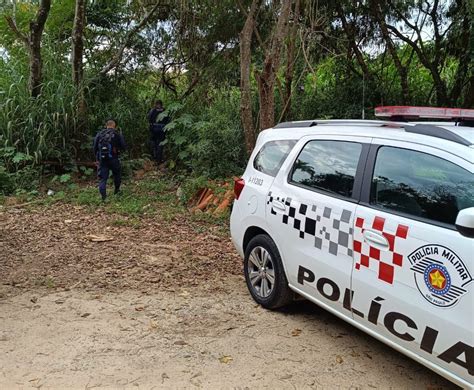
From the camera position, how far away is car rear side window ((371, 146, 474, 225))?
8.82 ft

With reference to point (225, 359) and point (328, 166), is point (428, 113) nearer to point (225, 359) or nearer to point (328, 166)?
point (328, 166)

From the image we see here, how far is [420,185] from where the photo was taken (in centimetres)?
293

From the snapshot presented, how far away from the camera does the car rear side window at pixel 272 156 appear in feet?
13.9

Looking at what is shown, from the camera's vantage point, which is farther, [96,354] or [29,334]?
[29,334]

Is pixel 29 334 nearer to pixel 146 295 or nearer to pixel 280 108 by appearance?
pixel 146 295

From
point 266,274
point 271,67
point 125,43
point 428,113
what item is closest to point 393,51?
point 271,67

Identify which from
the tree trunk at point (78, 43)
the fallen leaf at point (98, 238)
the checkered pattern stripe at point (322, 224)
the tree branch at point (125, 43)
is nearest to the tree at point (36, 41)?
the tree trunk at point (78, 43)

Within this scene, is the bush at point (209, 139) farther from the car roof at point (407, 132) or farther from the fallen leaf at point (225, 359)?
the fallen leaf at point (225, 359)

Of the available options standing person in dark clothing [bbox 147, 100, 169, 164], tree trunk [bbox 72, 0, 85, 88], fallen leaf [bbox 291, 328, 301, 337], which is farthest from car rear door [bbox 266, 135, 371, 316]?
tree trunk [bbox 72, 0, 85, 88]

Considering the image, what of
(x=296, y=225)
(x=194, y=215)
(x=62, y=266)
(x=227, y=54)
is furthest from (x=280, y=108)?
(x=296, y=225)

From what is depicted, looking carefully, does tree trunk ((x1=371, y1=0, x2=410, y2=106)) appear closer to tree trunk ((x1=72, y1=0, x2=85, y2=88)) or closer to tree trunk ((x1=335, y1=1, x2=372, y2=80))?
tree trunk ((x1=335, y1=1, x2=372, y2=80))

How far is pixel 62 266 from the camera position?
561 cm

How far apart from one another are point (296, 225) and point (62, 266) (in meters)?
3.20

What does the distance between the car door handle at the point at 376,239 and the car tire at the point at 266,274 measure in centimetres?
109
